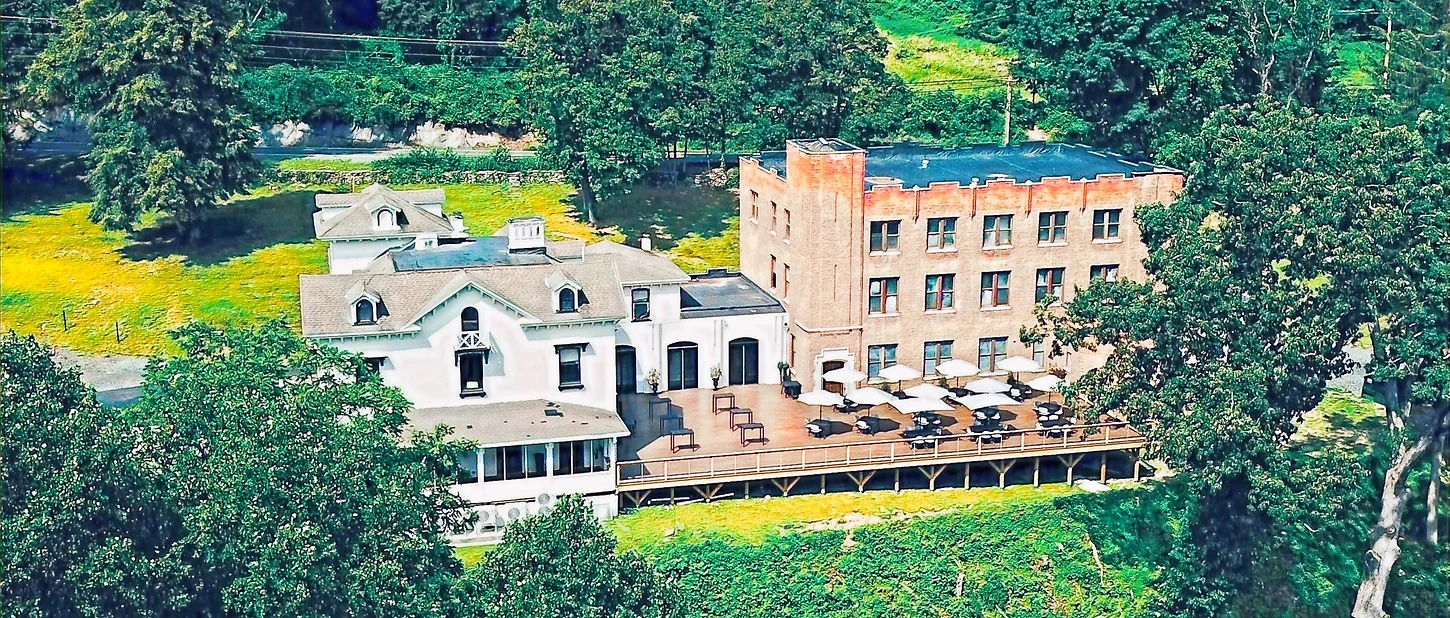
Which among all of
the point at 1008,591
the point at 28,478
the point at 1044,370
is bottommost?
the point at 1008,591

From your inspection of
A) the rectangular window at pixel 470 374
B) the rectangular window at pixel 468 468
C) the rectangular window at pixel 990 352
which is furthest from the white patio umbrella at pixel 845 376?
the rectangular window at pixel 468 468

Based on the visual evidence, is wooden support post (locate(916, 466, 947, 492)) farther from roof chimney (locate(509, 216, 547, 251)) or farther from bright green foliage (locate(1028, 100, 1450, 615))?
roof chimney (locate(509, 216, 547, 251))

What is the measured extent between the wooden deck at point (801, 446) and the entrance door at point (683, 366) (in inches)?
74.7

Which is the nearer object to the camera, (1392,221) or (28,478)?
(28,478)

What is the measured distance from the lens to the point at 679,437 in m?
55.1

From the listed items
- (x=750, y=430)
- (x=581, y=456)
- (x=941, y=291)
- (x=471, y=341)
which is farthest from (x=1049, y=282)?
(x=471, y=341)

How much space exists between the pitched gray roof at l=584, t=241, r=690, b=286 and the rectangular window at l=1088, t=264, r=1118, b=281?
48.9 ft

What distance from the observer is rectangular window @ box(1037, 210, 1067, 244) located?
60.2 m

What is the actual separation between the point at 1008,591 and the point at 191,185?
40.7 m

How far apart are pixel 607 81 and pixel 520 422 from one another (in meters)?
25.3

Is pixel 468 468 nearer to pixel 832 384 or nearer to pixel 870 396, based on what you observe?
pixel 870 396

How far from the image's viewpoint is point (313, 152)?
87.8 meters

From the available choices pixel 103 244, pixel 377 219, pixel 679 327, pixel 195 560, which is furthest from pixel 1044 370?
pixel 103 244

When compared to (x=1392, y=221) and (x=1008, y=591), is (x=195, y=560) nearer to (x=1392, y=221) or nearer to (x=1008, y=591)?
(x=1008, y=591)
